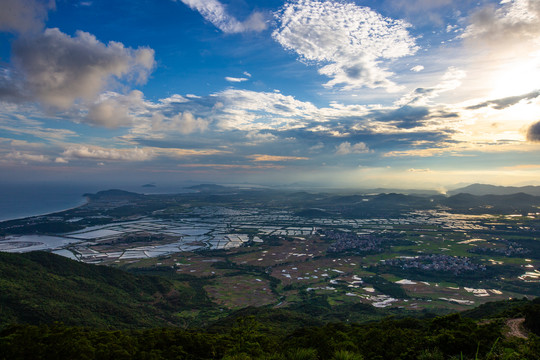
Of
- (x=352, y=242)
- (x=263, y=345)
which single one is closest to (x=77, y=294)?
(x=263, y=345)

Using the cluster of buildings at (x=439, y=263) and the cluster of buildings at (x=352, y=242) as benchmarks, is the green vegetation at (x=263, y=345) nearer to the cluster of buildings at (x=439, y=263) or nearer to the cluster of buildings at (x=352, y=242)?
the cluster of buildings at (x=439, y=263)

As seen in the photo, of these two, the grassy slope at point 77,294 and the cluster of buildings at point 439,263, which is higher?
the grassy slope at point 77,294

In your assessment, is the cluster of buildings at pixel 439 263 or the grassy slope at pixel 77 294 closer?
the grassy slope at pixel 77 294

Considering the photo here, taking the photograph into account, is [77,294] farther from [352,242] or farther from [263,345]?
[352,242]

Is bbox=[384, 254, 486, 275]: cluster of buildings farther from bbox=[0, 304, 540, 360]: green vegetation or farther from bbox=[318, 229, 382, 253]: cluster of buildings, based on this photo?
bbox=[0, 304, 540, 360]: green vegetation

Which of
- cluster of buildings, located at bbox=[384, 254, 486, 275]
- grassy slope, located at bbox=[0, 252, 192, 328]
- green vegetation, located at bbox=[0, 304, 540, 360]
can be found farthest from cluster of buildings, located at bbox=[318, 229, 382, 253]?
green vegetation, located at bbox=[0, 304, 540, 360]

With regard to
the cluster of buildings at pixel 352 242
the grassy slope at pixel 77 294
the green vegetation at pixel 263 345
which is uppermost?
the green vegetation at pixel 263 345

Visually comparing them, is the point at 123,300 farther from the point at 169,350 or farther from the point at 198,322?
the point at 169,350

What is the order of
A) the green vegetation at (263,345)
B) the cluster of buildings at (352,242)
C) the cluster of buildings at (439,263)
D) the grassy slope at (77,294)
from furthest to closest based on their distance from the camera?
the cluster of buildings at (352,242) → the cluster of buildings at (439,263) → the grassy slope at (77,294) → the green vegetation at (263,345)

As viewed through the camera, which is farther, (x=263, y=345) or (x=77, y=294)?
(x=77, y=294)

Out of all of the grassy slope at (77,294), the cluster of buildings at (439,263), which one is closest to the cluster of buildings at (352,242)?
the cluster of buildings at (439,263)

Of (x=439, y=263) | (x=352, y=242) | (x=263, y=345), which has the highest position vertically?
(x=263, y=345)

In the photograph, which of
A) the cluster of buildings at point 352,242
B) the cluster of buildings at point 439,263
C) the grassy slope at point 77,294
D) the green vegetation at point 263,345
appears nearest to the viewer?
the green vegetation at point 263,345
